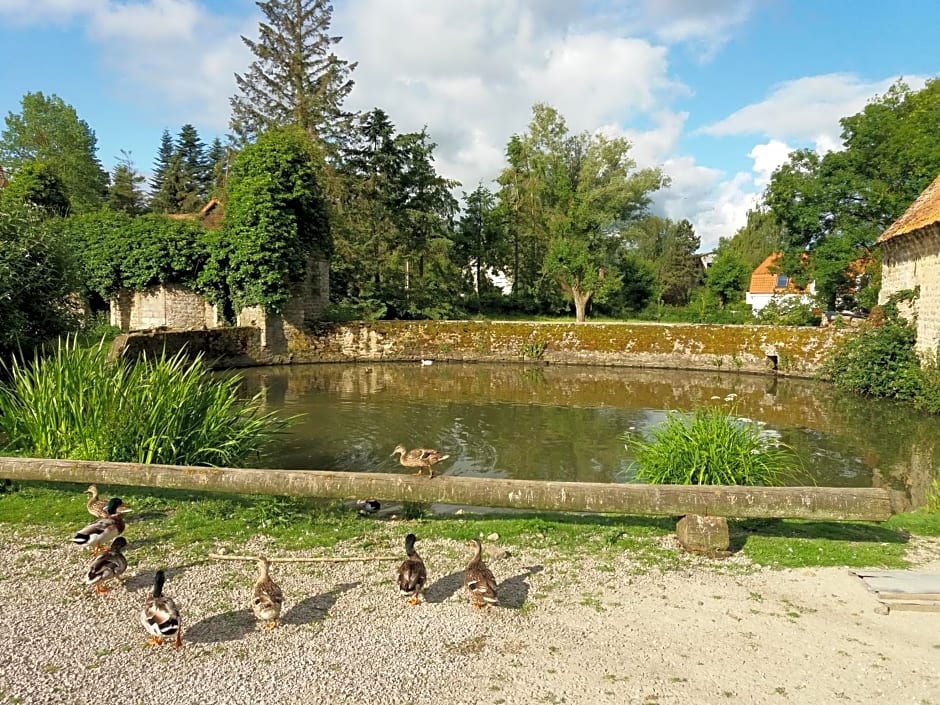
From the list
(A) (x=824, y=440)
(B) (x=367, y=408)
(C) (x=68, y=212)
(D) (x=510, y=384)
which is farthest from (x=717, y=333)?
(C) (x=68, y=212)

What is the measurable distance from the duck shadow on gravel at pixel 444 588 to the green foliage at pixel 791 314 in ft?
89.0

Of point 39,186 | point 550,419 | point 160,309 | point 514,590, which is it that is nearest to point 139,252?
point 160,309

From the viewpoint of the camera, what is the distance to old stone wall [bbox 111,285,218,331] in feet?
87.0

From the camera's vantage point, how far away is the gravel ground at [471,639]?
3.80 m

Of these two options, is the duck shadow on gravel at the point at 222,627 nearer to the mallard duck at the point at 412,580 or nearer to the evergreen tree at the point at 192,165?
the mallard duck at the point at 412,580

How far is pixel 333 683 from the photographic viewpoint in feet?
12.7

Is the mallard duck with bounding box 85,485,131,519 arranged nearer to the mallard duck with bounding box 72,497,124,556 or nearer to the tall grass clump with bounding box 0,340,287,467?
the mallard duck with bounding box 72,497,124,556

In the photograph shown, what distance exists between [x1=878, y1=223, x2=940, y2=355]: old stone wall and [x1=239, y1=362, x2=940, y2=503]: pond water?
8.21ft

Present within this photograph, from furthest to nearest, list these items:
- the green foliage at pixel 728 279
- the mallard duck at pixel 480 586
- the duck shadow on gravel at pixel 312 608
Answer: the green foliage at pixel 728 279, the mallard duck at pixel 480 586, the duck shadow on gravel at pixel 312 608

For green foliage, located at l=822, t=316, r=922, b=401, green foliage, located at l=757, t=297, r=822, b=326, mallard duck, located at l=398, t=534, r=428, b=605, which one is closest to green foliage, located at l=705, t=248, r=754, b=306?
green foliage, located at l=757, t=297, r=822, b=326

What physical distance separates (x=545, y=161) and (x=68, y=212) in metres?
27.8

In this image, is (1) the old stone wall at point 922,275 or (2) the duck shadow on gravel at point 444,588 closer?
(2) the duck shadow on gravel at point 444,588

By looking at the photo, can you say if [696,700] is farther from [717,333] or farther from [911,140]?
[911,140]

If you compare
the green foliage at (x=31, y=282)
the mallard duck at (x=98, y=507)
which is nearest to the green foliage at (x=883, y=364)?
the mallard duck at (x=98, y=507)
